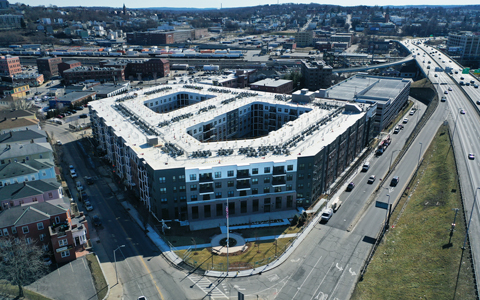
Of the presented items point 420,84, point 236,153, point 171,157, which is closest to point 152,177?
point 171,157

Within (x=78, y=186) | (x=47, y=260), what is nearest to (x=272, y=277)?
(x=47, y=260)

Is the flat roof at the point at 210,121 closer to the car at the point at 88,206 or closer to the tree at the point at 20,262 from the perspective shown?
the car at the point at 88,206

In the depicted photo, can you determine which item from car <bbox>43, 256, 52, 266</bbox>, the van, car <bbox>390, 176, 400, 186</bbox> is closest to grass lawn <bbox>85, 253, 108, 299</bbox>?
car <bbox>43, 256, 52, 266</bbox>

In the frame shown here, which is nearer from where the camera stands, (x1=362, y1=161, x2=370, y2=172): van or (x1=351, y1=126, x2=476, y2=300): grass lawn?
(x1=351, y1=126, x2=476, y2=300): grass lawn

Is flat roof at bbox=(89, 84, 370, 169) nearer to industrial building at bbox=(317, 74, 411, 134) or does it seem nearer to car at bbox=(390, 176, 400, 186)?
industrial building at bbox=(317, 74, 411, 134)

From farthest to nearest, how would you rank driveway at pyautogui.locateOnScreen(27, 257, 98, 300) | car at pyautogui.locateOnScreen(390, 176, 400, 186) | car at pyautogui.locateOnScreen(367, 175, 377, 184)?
1. car at pyautogui.locateOnScreen(367, 175, 377, 184)
2. car at pyautogui.locateOnScreen(390, 176, 400, 186)
3. driveway at pyautogui.locateOnScreen(27, 257, 98, 300)

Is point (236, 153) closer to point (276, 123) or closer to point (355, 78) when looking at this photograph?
point (276, 123)
